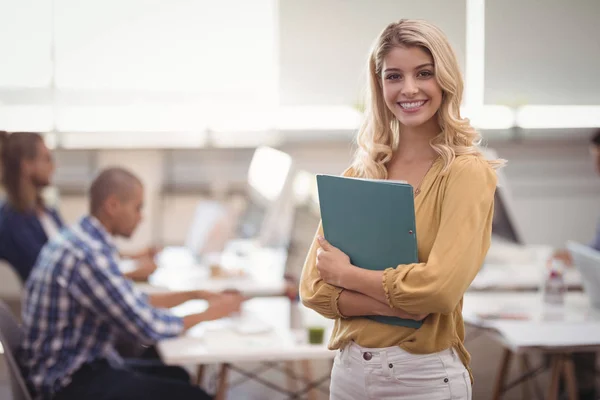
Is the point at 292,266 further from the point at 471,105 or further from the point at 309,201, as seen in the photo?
the point at 471,105

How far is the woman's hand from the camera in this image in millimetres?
1565

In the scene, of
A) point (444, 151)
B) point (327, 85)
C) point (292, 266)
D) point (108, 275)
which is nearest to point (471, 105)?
point (327, 85)

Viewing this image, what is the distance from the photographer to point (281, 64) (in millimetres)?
6047

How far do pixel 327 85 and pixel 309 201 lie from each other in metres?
2.65

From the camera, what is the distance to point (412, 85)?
1542 millimetres

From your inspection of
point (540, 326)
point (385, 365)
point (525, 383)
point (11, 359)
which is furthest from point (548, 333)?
point (11, 359)

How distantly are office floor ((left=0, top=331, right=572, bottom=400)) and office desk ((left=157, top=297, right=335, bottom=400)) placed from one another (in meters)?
1.03

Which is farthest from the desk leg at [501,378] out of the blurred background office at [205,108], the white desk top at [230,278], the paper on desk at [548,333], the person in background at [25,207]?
the blurred background office at [205,108]

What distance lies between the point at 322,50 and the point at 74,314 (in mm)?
3716

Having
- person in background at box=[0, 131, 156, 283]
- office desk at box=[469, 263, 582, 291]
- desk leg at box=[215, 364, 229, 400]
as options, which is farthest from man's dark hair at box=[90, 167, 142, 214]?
office desk at box=[469, 263, 582, 291]

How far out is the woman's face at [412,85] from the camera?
1544mm

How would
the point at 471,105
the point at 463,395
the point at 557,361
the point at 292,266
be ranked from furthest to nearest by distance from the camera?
the point at 471,105 < the point at 292,266 < the point at 557,361 < the point at 463,395

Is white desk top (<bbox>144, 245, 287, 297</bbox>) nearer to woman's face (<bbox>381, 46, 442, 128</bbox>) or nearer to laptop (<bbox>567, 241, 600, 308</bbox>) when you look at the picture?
laptop (<bbox>567, 241, 600, 308</bbox>)

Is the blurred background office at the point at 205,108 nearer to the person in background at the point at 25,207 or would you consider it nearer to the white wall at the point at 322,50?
the white wall at the point at 322,50
